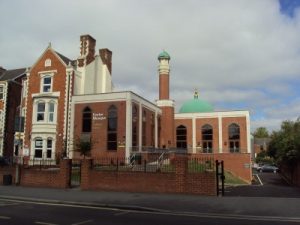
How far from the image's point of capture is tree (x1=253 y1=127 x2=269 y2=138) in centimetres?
13025

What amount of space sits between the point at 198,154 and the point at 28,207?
41.5 meters

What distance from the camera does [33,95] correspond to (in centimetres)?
4575

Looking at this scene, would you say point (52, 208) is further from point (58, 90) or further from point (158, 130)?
point (158, 130)

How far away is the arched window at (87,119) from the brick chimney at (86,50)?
20.3 feet

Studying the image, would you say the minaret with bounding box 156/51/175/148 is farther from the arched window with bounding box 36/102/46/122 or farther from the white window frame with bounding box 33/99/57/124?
the arched window with bounding box 36/102/46/122

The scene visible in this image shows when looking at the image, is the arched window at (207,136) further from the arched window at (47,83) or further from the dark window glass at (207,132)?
the arched window at (47,83)

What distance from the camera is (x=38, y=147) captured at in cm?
4366

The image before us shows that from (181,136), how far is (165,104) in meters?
8.37

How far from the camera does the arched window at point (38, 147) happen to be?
4334cm

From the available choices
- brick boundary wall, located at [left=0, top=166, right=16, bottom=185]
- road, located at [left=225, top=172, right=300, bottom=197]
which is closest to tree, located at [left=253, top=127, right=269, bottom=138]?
road, located at [left=225, top=172, right=300, bottom=197]

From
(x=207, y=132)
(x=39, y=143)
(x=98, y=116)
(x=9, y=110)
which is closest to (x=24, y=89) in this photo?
(x=9, y=110)

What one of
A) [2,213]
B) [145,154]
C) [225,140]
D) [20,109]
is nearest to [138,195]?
[2,213]

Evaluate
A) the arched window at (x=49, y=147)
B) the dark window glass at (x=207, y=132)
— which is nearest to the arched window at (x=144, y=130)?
the arched window at (x=49, y=147)

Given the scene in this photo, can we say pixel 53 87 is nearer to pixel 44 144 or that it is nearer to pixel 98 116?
pixel 98 116
